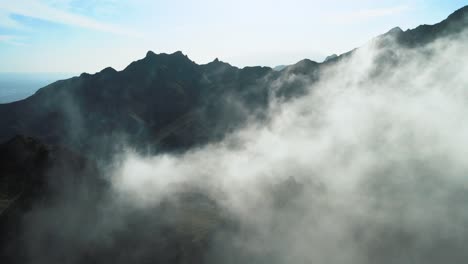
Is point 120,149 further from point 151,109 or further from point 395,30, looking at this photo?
point 395,30

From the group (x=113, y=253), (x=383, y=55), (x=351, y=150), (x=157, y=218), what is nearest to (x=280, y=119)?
(x=351, y=150)

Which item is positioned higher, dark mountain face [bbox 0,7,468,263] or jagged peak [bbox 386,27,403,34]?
jagged peak [bbox 386,27,403,34]

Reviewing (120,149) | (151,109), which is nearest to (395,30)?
(151,109)

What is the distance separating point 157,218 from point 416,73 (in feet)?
561

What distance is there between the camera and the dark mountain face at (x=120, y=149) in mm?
58469

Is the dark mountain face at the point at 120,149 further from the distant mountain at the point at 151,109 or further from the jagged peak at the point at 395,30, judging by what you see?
the jagged peak at the point at 395,30

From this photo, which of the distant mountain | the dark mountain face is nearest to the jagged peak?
the distant mountain

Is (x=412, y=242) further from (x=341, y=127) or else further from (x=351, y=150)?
(x=341, y=127)

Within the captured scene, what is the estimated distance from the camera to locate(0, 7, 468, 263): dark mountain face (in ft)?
192

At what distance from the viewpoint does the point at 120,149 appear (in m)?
153

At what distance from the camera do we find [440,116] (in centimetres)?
15038

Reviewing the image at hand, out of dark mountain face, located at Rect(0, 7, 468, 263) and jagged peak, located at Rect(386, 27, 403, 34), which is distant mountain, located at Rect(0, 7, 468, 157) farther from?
dark mountain face, located at Rect(0, 7, 468, 263)

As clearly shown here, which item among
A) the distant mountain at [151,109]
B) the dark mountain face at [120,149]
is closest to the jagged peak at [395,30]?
the distant mountain at [151,109]

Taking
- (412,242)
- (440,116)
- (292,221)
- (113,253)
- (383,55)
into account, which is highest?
(383,55)
